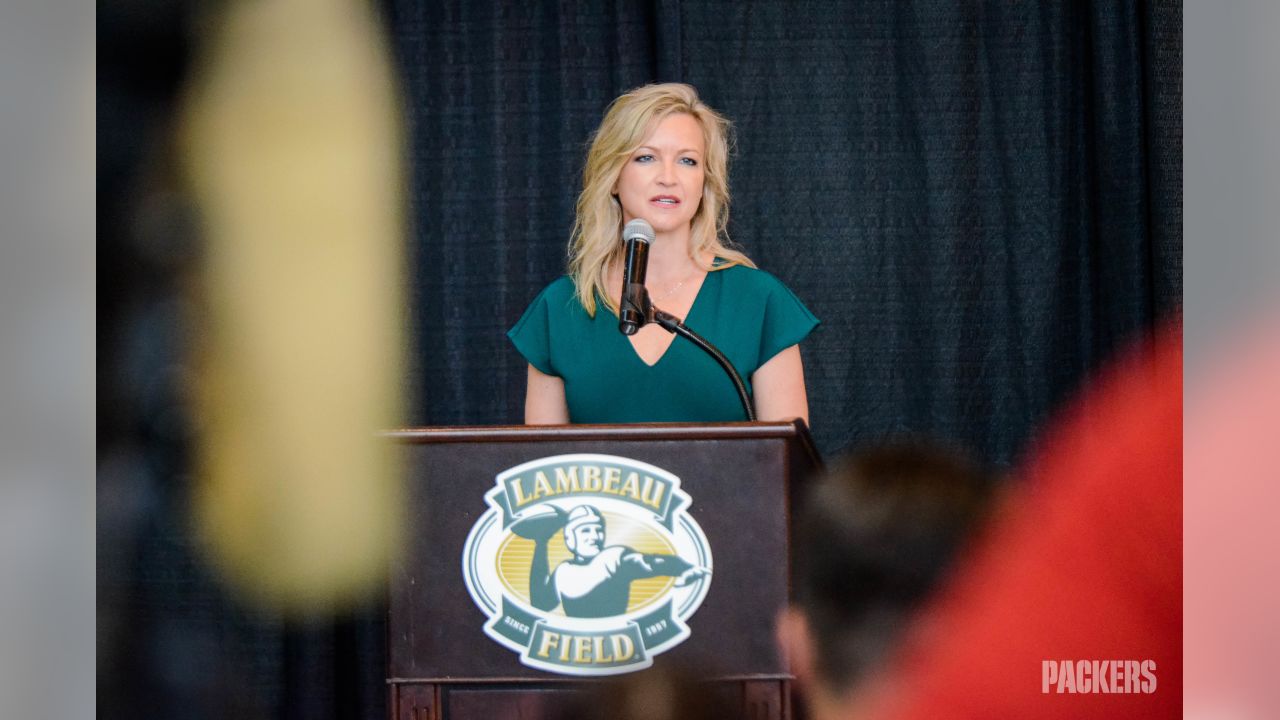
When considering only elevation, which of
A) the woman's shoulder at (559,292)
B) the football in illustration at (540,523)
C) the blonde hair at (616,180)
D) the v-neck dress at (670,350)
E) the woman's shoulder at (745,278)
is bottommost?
the football in illustration at (540,523)

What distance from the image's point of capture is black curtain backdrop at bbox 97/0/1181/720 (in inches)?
133

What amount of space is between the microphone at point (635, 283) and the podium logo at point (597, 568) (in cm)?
31

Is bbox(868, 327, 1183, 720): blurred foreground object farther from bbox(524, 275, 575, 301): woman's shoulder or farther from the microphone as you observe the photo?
the microphone

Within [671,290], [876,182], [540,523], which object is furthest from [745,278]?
[876,182]

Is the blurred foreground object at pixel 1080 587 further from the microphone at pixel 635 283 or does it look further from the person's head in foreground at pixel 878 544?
the microphone at pixel 635 283

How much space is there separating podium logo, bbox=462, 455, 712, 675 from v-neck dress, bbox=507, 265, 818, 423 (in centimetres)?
68

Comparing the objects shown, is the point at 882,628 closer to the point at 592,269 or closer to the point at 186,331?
the point at 592,269

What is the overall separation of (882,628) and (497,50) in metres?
1.70

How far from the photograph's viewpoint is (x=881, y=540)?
3.31 m

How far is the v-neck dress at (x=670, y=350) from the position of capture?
2365mm

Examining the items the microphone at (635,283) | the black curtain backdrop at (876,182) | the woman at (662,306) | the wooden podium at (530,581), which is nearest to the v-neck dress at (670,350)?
the woman at (662,306)
